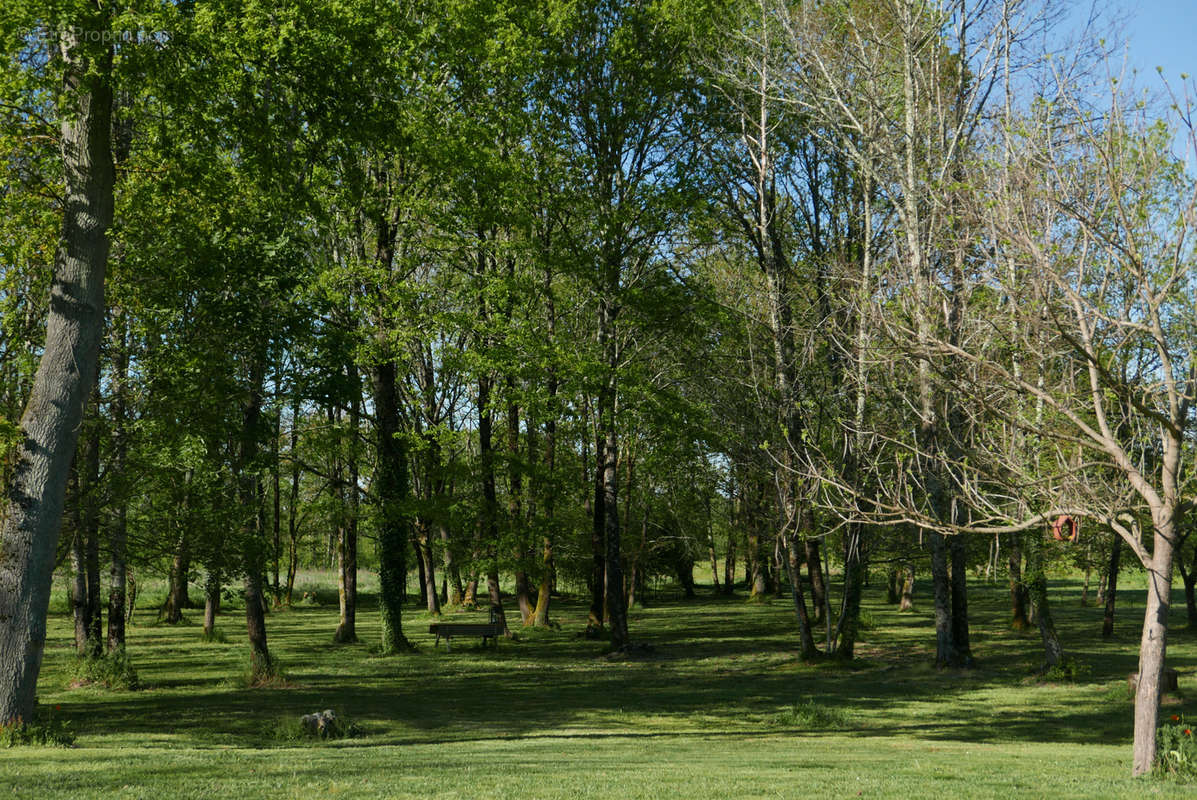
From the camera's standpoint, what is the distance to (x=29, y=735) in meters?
11.4

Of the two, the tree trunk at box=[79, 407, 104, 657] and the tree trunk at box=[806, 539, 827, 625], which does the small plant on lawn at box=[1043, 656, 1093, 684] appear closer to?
the tree trunk at box=[806, 539, 827, 625]

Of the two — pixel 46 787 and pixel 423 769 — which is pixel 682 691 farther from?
pixel 46 787

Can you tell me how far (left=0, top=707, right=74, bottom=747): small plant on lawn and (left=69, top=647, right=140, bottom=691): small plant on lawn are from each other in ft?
24.3

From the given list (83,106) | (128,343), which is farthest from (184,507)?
(83,106)

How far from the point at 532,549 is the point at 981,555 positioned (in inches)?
602

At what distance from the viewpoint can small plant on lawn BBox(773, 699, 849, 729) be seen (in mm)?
16297

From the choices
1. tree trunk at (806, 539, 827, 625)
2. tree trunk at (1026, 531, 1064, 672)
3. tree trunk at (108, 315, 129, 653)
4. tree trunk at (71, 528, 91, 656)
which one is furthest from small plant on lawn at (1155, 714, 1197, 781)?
tree trunk at (806, 539, 827, 625)

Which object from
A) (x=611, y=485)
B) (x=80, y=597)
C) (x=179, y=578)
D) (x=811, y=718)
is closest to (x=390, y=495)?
(x=611, y=485)

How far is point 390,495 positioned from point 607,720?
11.8 metres

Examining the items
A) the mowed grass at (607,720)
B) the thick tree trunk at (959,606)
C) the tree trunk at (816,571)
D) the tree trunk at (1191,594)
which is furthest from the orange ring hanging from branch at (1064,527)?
the tree trunk at (1191,594)

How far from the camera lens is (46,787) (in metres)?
8.13

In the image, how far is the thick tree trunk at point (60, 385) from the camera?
11656mm

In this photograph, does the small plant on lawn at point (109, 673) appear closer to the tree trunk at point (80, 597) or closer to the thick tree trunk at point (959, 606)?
the tree trunk at point (80, 597)

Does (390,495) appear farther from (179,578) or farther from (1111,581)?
(1111,581)
